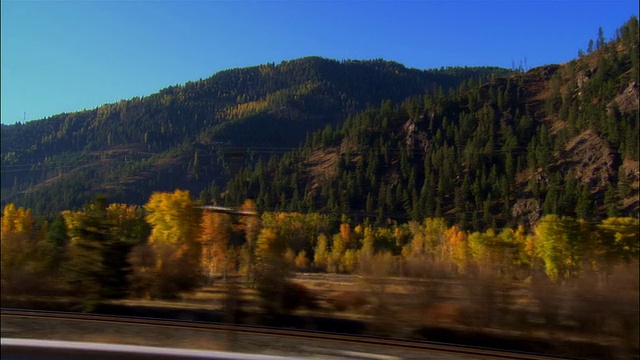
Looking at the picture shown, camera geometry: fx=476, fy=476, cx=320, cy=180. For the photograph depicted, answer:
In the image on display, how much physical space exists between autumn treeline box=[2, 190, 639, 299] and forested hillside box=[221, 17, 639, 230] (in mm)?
1404

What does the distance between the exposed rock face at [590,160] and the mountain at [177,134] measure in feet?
46.9

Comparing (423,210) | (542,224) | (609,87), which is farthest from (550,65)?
(542,224)

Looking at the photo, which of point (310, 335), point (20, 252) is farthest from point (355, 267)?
point (20, 252)

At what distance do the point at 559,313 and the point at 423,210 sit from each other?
11.7m

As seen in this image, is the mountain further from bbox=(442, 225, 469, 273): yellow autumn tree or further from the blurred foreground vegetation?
bbox=(442, 225, 469, 273): yellow autumn tree

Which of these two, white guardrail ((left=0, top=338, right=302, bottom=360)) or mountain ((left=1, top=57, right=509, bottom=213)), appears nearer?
white guardrail ((left=0, top=338, right=302, bottom=360))

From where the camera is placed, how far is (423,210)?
21.5 meters

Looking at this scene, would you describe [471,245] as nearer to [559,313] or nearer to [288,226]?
[559,313]

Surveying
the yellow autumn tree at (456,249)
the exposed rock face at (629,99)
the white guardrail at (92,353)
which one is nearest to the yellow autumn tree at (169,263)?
the yellow autumn tree at (456,249)

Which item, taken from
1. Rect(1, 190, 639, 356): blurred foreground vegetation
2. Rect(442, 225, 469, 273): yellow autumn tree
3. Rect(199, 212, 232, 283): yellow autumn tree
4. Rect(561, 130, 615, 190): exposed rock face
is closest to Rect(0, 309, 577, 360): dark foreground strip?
Rect(1, 190, 639, 356): blurred foreground vegetation

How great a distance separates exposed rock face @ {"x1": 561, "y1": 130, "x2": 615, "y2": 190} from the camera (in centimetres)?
2195

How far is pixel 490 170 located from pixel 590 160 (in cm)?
586

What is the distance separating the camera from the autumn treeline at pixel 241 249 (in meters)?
11.3

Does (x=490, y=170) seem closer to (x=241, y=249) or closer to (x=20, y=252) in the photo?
(x=241, y=249)
